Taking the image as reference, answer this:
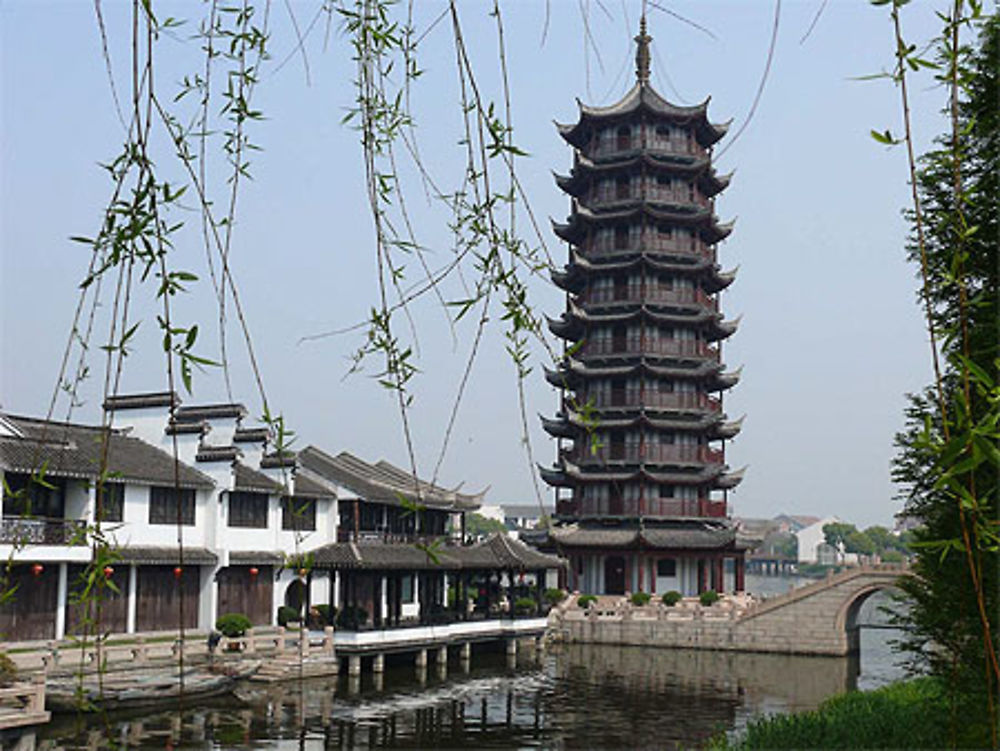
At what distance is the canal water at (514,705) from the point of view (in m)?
21.7

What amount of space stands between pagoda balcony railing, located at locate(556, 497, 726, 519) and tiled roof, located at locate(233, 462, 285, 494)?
1812 centimetres

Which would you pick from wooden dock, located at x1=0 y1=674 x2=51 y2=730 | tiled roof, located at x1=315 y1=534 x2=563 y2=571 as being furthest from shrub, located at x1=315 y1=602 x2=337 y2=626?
wooden dock, located at x1=0 y1=674 x2=51 y2=730

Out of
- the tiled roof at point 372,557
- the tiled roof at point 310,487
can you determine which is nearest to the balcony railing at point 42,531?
the tiled roof at point 372,557

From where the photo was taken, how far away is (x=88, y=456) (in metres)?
28.3

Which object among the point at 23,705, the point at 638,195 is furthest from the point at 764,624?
the point at 23,705

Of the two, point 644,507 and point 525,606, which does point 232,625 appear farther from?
point 644,507

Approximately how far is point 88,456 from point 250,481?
5850mm

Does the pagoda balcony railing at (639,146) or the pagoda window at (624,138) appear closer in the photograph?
the pagoda balcony railing at (639,146)

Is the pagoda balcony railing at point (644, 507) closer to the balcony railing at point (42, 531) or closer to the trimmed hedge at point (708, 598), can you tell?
the trimmed hedge at point (708, 598)

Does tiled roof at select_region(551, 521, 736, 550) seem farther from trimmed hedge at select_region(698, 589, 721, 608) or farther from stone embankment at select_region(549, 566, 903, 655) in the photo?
stone embankment at select_region(549, 566, 903, 655)

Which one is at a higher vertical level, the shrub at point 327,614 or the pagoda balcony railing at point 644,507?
the pagoda balcony railing at point 644,507

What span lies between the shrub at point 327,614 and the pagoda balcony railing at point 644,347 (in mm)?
20311

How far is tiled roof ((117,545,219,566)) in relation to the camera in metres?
28.1

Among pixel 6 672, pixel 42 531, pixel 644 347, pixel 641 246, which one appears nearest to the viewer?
pixel 6 672
